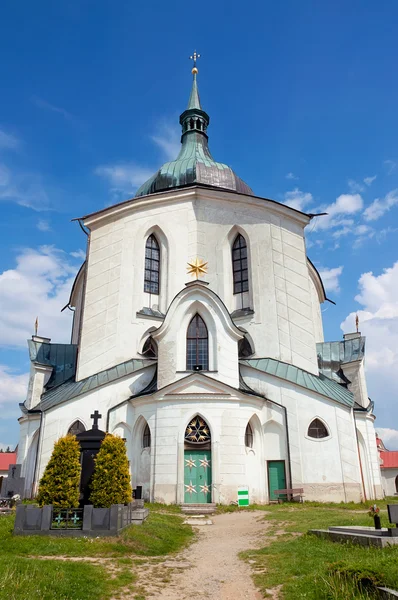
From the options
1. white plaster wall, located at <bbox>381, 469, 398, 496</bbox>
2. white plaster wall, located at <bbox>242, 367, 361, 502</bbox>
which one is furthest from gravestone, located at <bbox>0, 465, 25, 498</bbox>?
white plaster wall, located at <bbox>381, 469, 398, 496</bbox>

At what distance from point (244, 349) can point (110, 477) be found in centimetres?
1587

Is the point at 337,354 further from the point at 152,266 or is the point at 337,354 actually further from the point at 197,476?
the point at 197,476

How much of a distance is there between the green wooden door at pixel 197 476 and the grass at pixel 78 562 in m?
6.37

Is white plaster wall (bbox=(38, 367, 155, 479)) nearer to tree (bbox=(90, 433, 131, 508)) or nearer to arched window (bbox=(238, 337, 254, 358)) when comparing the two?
arched window (bbox=(238, 337, 254, 358))

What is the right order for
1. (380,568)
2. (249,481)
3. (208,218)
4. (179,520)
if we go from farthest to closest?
(208,218) → (249,481) → (179,520) → (380,568)

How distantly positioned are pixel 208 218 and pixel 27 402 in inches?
651

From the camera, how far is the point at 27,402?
3041cm

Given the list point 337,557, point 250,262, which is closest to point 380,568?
point 337,557

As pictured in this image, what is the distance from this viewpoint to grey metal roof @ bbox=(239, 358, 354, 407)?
82.3ft

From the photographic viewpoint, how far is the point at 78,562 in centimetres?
947

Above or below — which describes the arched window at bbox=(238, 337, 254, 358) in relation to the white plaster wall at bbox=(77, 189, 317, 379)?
below

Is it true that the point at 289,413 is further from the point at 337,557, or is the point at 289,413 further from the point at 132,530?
the point at 337,557

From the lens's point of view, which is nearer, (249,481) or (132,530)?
(132,530)

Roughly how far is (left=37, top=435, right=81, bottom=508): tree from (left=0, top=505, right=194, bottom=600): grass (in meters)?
1.17
